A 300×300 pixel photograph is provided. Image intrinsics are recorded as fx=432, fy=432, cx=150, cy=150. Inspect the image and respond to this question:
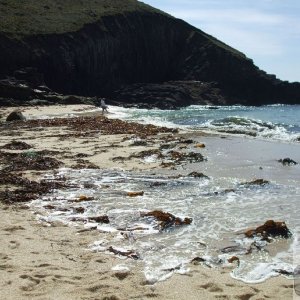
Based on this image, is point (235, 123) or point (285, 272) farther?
point (235, 123)

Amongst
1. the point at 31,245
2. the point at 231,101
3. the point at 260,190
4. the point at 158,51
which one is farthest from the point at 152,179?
the point at 158,51

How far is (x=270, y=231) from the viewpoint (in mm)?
6758

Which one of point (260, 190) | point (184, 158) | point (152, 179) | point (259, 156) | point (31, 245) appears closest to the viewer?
point (31, 245)

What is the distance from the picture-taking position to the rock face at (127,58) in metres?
67.6

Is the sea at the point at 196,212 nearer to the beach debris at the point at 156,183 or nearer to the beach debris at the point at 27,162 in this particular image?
the beach debris at the point at 156,183

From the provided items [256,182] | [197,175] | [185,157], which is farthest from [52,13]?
[256,182]

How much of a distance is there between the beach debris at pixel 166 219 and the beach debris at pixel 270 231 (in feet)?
3.64

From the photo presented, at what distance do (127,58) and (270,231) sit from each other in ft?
288

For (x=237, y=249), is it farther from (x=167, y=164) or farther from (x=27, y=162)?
(x=27, y=162)

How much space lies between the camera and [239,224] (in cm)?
731

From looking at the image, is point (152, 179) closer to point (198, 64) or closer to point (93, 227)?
point (93, 227)

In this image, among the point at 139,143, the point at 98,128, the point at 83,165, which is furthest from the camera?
the point at 98,128

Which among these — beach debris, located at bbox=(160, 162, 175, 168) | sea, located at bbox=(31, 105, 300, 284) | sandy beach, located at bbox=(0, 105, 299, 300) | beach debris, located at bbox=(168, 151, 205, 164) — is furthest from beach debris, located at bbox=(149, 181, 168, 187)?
beach debris, located at bbox=(168, 151, 205, 164)

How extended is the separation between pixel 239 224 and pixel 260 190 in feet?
9.16
